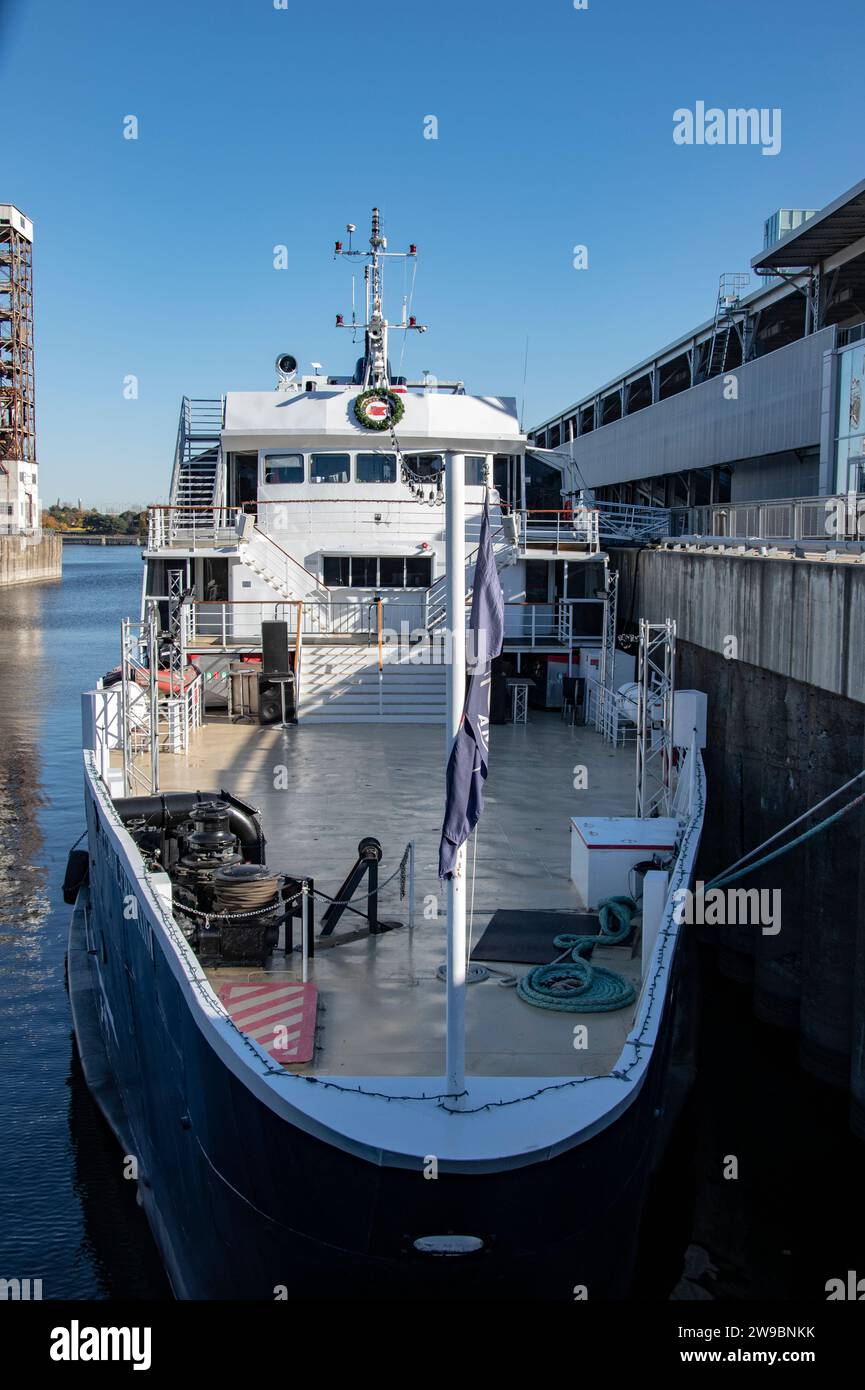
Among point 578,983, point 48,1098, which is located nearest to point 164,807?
point 48,1098

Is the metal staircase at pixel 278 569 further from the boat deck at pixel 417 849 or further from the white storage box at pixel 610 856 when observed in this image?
the white storage box at pixel 610 856

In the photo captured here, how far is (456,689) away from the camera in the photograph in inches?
228

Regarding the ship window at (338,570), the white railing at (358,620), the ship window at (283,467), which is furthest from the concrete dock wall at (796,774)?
the ship window at (283,467)

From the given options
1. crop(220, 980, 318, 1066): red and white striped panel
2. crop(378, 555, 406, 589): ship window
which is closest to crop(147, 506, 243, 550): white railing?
crop(378, 555, 406, 589): ship window

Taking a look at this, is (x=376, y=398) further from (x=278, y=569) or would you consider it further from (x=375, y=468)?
(x=278, y=569)

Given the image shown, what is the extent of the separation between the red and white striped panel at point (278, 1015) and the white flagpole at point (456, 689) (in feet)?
5.77

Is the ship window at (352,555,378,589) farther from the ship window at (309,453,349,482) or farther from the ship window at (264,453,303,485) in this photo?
the ship window at (264,453,303,485)

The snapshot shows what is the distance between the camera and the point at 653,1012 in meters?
7.01

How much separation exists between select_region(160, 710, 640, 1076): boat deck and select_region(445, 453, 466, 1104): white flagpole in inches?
63.0

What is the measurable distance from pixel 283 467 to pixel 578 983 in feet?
58.2

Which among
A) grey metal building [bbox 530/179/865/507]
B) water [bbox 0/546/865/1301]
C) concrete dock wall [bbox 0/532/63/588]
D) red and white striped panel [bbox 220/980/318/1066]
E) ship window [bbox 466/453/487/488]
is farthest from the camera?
concrete dock wall [bbox 0/532/63/588]

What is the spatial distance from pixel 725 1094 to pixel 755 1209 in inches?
78.3

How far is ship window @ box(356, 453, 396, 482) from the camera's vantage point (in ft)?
80.3
